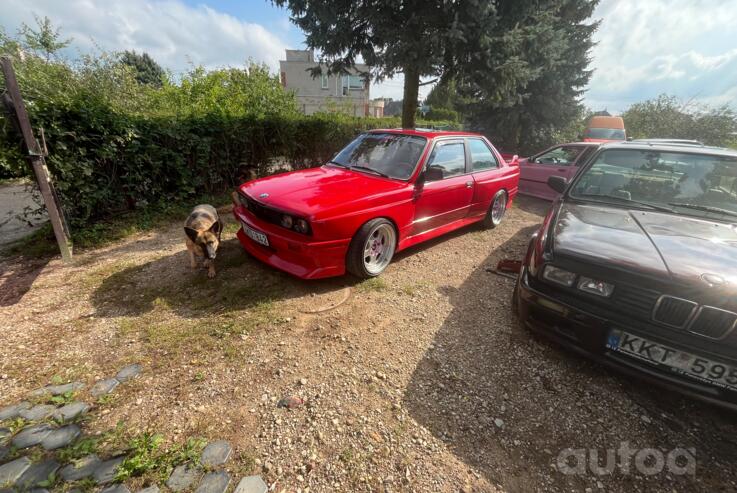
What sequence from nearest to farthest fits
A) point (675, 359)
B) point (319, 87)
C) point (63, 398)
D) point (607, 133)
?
1. point (675, 359)
2. point (63, 398)
3. point (607, 133)
4. point (319, 87)

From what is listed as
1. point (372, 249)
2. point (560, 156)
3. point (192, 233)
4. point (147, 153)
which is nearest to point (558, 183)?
point (372, 249)

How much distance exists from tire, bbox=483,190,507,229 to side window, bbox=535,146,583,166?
264cm

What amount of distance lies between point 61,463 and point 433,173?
150 inches

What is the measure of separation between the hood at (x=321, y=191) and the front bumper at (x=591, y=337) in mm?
1717

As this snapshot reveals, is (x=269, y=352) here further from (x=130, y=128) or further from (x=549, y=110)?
(x=549, y=110)

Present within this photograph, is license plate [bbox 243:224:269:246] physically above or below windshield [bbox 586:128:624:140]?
below

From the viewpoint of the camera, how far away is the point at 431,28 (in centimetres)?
698

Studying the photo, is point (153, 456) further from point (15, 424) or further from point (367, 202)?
point (367, 202)

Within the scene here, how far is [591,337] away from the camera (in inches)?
83.8

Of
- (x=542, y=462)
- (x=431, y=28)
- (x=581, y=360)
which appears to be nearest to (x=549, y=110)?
(x=431, y=28)

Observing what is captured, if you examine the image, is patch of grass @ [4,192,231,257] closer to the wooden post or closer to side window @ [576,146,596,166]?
the wooden post

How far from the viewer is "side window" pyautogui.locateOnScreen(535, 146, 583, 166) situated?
726 centimetres

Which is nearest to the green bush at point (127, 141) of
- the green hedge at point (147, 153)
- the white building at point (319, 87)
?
the green hedge at point (147, 153)

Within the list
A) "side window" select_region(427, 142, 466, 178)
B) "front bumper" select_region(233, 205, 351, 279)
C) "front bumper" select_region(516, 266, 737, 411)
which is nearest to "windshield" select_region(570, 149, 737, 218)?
"front bumper" select_region(516, 266, 737, 411)
